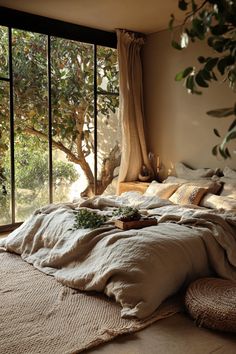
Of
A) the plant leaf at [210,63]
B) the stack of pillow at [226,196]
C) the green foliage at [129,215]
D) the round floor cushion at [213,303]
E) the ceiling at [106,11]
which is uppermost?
the ceiling at [106,11]

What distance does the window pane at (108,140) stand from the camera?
603cm

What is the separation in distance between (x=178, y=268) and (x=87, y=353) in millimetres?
904

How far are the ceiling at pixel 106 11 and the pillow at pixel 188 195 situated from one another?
6.77ft

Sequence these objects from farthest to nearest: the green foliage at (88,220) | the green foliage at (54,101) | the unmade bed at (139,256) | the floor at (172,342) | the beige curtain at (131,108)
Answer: the beige curtain at (131,108) < the green foliage at (54,101) < the green foliage at (88,220) < the unmade bed at (139,256) < the floor at (172,342)

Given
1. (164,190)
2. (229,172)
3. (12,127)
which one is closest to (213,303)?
(164,190)

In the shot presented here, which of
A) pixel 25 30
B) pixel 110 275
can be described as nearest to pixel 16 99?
pixel 25 30

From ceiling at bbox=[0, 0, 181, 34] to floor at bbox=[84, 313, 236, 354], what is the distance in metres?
3.43

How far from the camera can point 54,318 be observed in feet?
8.30

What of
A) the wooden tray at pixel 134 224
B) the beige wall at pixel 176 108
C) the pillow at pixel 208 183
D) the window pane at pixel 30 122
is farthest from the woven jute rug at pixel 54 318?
the beige wall at pixel 176 108

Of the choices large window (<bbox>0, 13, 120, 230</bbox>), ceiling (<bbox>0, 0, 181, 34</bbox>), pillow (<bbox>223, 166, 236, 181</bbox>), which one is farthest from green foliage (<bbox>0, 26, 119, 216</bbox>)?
pillow (<bbox>223, 166, 236, 181</bbox>)

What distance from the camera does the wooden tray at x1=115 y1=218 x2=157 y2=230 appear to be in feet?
10.5

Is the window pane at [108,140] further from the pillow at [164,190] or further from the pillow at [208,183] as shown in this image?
the pillow at [208,183]

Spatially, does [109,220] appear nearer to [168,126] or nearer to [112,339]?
[112,339]

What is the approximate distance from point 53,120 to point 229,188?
8.87 ft
